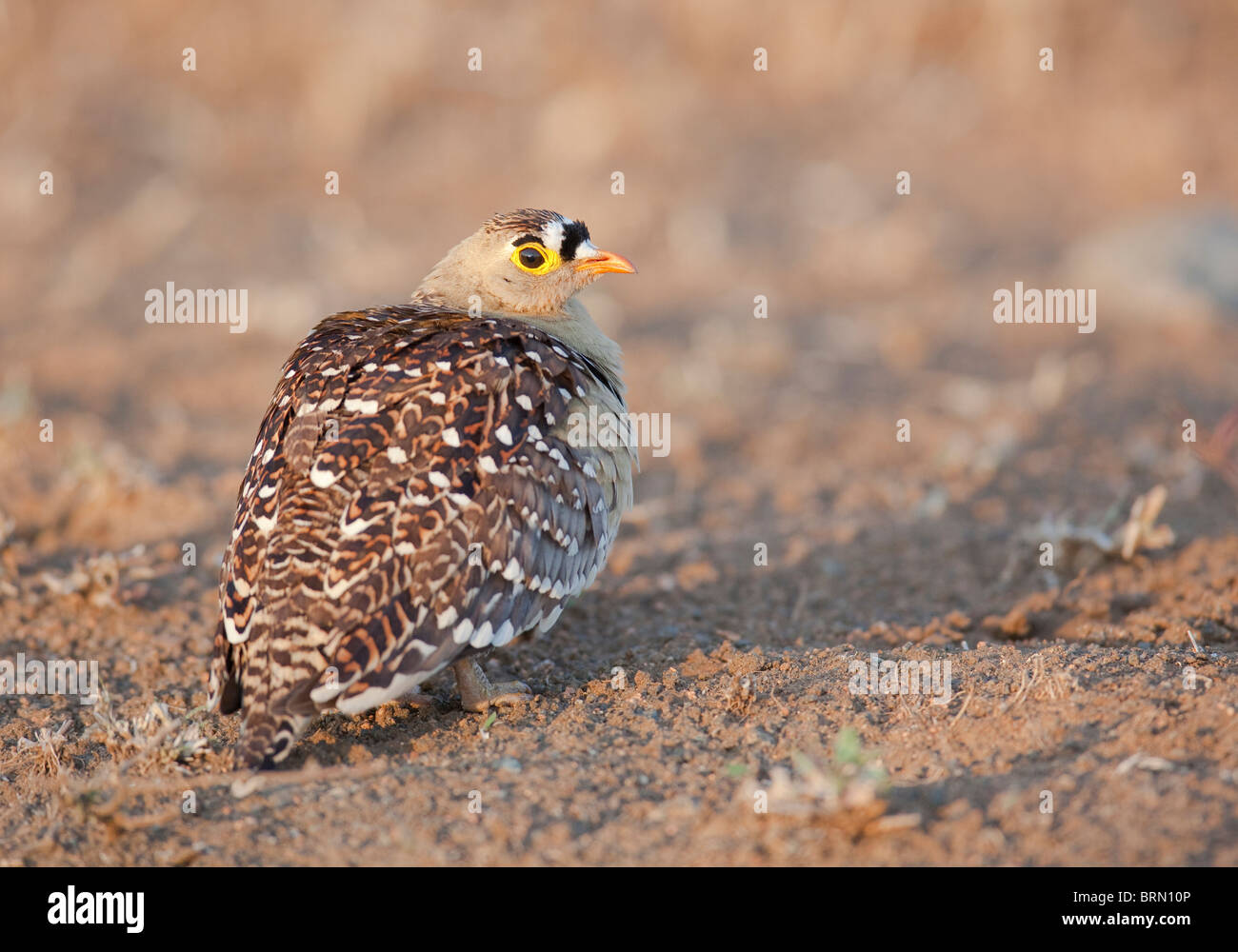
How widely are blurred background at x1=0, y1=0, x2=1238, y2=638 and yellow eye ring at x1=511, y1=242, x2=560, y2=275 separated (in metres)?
1.72

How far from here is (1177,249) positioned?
33.8ft

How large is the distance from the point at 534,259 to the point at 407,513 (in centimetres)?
166

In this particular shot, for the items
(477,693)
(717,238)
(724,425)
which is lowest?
(477,693)

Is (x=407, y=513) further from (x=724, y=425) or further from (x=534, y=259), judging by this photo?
(x=724, y=425)

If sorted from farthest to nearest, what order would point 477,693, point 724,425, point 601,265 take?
1. point 724,425
2. point 601,265
3. point 477,693

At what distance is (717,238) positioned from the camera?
1083 cm

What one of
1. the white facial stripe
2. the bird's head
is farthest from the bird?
the white facial stripe

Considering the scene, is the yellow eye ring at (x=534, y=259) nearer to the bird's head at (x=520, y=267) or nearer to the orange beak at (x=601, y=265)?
the bird's head at (x=520, y=267)

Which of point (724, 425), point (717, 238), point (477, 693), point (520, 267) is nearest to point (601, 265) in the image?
point (520, 267)

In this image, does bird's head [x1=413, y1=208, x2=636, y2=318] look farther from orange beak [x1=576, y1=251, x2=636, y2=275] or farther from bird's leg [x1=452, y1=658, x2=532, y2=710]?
bird's leg [x1=452, y1=658, x2=532, y2=710]

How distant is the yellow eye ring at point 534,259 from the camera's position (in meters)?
5.12

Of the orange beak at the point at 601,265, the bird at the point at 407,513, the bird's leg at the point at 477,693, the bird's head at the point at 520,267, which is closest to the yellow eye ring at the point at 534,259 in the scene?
the bird's head at the point at 520,267

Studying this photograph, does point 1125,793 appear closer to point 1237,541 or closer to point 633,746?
point 633,746

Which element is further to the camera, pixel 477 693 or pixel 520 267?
pixel 520 267
